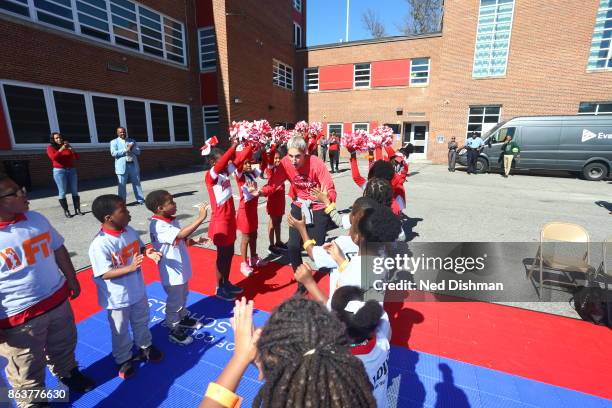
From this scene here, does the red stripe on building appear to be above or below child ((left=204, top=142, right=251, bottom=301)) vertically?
above

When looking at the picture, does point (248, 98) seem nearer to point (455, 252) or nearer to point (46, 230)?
point (455, 252)

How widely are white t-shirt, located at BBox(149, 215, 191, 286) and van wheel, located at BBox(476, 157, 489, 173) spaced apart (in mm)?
16304

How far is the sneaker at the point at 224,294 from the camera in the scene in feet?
13.3

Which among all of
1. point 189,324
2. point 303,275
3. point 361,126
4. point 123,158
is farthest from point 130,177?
point 361,126

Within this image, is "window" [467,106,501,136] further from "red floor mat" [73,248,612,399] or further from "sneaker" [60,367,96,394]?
"sneaker" [60,367,96,394]

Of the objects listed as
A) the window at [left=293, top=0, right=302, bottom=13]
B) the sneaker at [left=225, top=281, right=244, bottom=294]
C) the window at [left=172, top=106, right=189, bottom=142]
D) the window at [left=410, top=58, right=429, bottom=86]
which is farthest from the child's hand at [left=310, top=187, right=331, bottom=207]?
the window at [left=293, top=0, right=302, bottom=13]

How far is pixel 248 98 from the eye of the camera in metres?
18.7

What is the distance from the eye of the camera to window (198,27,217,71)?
16.8m

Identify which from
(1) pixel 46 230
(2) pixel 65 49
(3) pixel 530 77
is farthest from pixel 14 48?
(3) pixel 530 77

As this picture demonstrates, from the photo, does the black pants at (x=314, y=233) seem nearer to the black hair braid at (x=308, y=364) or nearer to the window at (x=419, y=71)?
the black hair braid at (x=308, y=364)

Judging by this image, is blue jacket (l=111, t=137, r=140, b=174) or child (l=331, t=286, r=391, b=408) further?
blue jacket (l=111, t=137, r=140, b=174)

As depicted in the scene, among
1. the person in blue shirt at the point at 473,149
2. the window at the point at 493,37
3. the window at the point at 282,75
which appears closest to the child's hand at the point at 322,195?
the person in blue shirt at the point at 473,149

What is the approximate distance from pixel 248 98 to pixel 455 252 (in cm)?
1625

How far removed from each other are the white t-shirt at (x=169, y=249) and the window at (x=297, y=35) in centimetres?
2434
